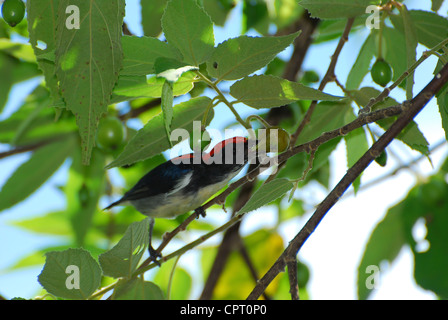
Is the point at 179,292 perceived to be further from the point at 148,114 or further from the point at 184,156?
the point at 184,156

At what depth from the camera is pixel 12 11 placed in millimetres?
1400

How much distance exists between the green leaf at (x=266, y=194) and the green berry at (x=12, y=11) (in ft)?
2.60

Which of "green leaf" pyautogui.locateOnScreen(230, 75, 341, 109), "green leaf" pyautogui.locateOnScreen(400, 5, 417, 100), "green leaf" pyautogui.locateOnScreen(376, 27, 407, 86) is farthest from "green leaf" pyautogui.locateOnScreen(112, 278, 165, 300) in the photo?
"green leaf" pyautogui.locateOnScreen(376, 27, 407, 86)

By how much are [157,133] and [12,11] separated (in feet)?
1.75

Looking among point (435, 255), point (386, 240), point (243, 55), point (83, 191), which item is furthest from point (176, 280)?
point (243, 55)

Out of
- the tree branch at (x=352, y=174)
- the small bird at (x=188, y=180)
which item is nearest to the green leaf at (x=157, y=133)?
the small bird at (x=188, y=180)

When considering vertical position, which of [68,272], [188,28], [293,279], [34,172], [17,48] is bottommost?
[293,279]

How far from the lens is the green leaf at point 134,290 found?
4.54 feet

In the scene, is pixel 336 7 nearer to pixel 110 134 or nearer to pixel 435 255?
pixel 110 134

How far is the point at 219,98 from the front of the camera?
1.24 metres

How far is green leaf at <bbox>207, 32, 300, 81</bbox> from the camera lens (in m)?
1.08

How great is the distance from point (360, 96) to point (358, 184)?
0.88ft

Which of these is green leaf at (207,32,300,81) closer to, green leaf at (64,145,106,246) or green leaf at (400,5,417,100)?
green leaf at (400,5,417,100)
